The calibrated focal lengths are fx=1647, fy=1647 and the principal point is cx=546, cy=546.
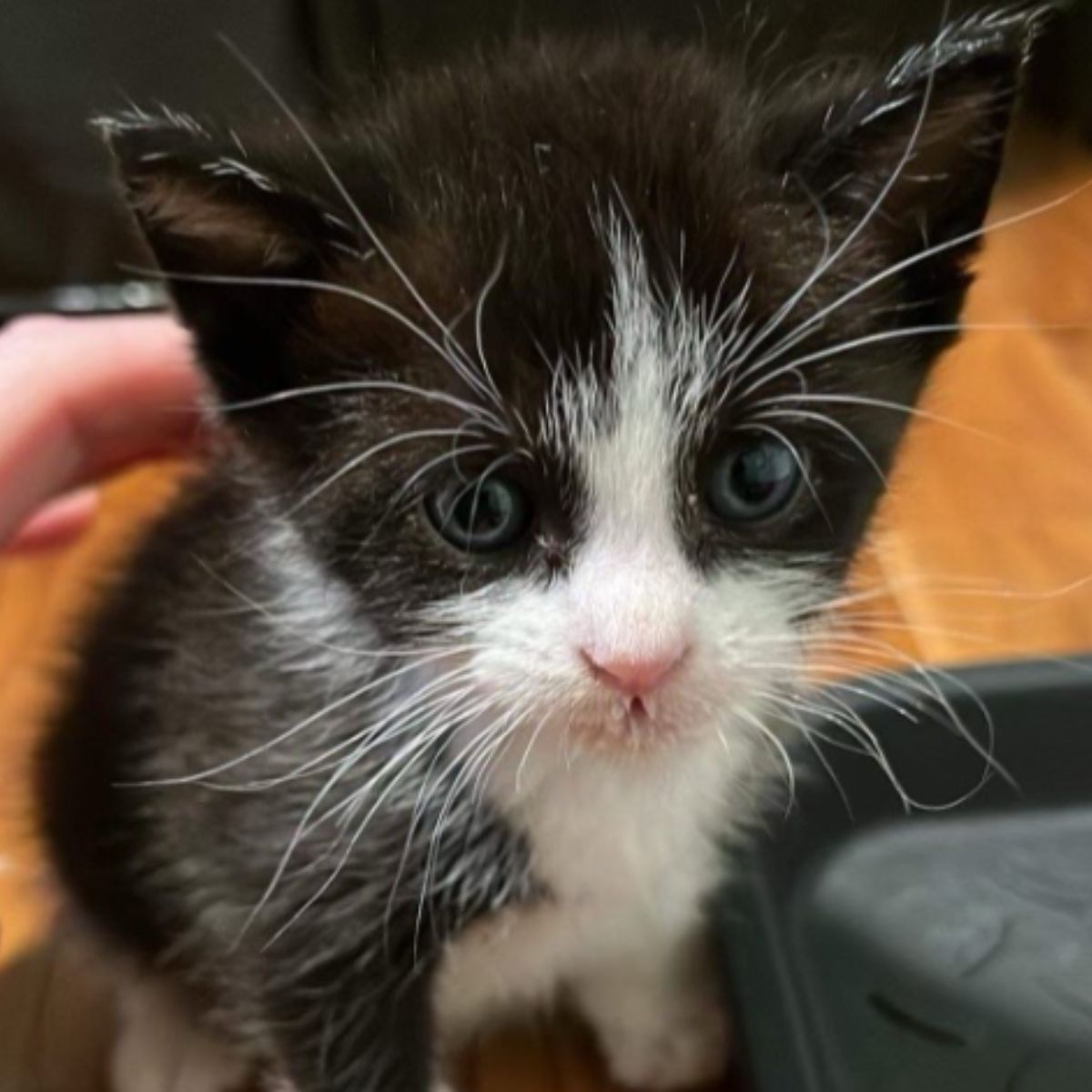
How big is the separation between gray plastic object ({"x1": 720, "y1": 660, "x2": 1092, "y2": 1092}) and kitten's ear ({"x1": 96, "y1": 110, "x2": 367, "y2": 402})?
0.44 m

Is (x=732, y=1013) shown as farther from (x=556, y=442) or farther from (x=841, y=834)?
(x=556, y=442)

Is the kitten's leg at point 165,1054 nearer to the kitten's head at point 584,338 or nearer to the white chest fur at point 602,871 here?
the white chest fur at point 602,871

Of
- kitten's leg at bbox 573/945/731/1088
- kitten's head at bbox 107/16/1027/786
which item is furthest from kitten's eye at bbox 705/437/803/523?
kitten's leg at bbox 573/945/731/1088

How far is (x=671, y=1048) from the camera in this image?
1003mm

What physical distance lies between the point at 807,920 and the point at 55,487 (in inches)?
22.0

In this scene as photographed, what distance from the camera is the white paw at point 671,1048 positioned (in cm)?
100

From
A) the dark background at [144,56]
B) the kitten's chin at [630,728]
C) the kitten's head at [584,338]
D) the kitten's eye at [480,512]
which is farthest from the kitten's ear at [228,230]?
the dark background at [144,56]

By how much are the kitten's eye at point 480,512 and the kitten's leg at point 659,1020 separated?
382mm

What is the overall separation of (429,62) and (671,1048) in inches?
25.0

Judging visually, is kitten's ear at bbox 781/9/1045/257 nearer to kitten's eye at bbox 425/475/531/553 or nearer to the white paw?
kitten's eye at bbox 425/475/531/553

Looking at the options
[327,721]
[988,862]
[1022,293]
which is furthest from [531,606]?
[1022,293]

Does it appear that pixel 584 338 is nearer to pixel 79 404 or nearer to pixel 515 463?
pixel 515 463

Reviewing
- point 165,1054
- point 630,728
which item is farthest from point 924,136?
point 165,1054

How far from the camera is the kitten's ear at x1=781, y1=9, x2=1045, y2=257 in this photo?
700mm
